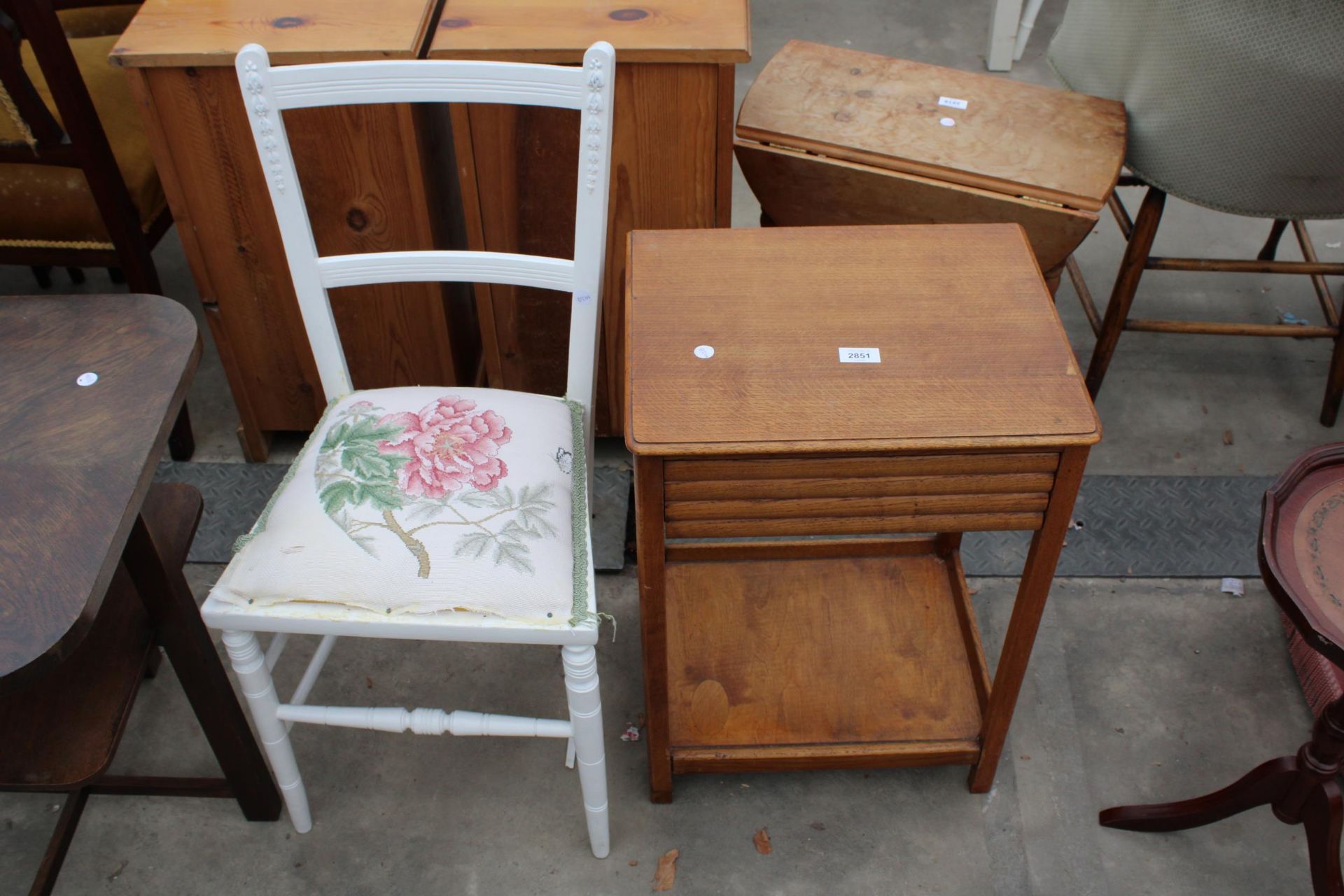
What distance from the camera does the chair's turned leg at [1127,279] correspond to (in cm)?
239

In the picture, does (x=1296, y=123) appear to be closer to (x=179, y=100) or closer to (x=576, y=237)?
(x=576, y=237)

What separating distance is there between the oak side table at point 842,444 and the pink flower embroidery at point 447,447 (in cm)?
31

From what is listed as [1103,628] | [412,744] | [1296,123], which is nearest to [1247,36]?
[1296,123]

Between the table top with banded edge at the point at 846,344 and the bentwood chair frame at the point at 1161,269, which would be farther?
the bentwood chair frame at the point at 1161,269

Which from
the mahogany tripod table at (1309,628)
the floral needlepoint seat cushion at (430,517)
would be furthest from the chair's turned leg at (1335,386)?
the floral needlepoint seat cushion at (430,517)

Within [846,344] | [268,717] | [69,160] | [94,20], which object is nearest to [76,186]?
[69,160]

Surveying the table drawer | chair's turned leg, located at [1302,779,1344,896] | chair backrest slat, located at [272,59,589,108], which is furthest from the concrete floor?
chair backrest slat, located at [272,59,589,108]

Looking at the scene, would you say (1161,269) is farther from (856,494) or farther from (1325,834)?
(856,494)

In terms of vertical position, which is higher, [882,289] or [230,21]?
[230,21]

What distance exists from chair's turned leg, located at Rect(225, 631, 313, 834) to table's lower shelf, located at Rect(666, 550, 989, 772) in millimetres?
620

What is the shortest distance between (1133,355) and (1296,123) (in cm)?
86

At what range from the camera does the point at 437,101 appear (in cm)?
160

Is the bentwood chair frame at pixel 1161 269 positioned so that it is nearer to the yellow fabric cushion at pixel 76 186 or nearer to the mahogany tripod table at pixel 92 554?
the mahogany tripod table at pixel 92 554

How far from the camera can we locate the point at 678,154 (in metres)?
2.07
